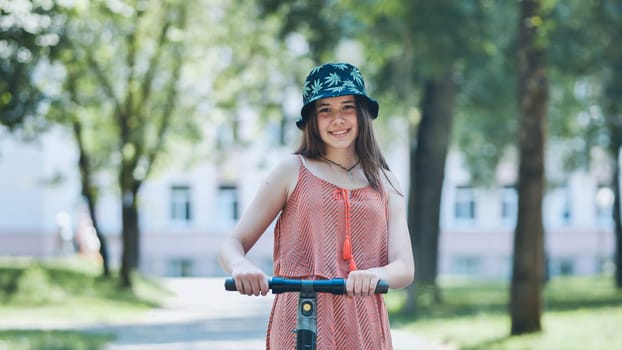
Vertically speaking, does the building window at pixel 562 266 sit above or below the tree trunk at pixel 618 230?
below

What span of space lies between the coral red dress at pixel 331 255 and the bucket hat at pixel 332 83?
0.91 ft

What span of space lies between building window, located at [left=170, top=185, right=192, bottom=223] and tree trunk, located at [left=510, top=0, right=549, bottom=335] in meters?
43.7

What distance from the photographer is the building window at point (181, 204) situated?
57875 mm

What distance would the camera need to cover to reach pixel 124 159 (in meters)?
27.2

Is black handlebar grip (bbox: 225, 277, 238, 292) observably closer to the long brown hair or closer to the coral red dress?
the coral red dress

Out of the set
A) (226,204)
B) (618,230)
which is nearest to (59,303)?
(618,230)

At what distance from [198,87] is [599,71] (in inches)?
437

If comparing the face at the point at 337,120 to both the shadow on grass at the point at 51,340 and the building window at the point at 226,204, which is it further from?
the building window at the point at 226,204

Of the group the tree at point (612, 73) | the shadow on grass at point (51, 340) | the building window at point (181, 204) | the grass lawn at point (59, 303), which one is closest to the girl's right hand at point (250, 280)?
the shadow on grass at point (51, 340)

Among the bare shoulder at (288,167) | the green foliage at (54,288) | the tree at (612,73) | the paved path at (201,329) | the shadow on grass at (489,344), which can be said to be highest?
the tree at (612,73)

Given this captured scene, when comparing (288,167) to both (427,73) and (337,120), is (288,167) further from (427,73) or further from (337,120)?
(427,73)

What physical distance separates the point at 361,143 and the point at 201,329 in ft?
48.8

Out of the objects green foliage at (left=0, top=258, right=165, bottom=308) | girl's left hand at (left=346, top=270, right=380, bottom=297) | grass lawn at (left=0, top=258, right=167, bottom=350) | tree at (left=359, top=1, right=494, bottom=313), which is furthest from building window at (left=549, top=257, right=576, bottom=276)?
girl's left hand at (left=346, top=270, right=380, bottom=297)

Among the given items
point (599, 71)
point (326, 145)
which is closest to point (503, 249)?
point (599, 71)
